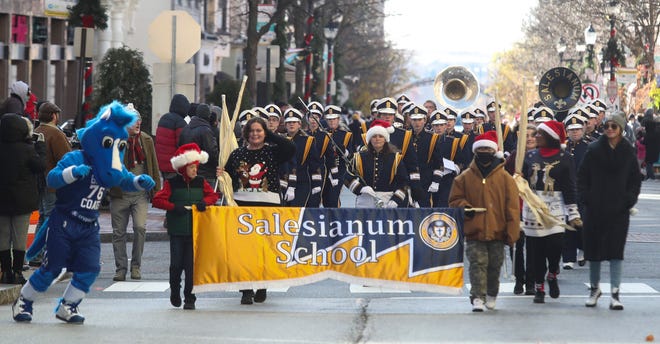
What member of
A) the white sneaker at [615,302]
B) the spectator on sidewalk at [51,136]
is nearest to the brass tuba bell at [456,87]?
the spectator on sidewalk at [51,136]

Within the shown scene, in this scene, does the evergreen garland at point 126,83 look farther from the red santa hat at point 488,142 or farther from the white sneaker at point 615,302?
the white sneaker at point 615,302

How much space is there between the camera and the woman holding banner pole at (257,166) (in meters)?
14.5

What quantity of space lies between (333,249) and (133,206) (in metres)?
3.36

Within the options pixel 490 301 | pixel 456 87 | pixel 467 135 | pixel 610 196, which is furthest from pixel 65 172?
pixel 456 87

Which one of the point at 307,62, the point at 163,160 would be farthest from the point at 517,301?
the point at 307,62

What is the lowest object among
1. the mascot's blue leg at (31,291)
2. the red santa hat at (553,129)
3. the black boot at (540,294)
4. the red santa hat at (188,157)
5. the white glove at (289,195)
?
the black boot at (540,294)

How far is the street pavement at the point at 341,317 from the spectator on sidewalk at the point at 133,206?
250 millimetres

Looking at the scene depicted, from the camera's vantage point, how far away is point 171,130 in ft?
64.2

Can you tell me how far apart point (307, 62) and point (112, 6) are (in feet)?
21.8

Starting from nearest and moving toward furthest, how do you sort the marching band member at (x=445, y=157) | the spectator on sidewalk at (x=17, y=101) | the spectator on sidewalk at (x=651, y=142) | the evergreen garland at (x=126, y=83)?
the spectator on sidewalk at (x=17, y=101), the marching band member at (x=445, y=157), the evergreen garland at (x=126, y=83), the spectator on sidewalk at (x=651, y=142)

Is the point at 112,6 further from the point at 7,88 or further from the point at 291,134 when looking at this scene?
the point at 291,134

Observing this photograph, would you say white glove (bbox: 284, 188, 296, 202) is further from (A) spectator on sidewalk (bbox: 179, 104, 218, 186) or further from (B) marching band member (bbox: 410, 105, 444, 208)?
(B) marching band member (bbox: 410, 105, 444, 208)

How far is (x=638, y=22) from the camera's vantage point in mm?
59500

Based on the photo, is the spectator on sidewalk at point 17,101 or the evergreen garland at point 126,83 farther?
the evergreen garland at point 126,83
